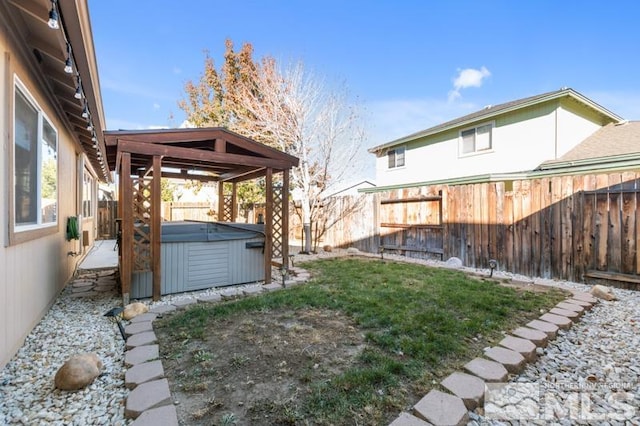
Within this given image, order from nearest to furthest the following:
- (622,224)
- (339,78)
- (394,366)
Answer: (394,366) < (622,224) < (339,78)

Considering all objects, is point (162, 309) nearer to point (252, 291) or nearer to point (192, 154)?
point (252, 291)

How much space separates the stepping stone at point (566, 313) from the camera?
3428mm

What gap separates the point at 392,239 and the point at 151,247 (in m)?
5.87

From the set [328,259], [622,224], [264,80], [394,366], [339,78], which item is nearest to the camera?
[394,366]

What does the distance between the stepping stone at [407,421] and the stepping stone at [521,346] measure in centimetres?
137

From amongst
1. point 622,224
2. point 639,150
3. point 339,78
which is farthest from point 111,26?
point 639,150

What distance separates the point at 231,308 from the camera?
3723mm

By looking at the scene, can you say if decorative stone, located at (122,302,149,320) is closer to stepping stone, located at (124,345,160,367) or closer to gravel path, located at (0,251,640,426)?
gravel path, located at (0,251,640,426)

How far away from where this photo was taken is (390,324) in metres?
3.20

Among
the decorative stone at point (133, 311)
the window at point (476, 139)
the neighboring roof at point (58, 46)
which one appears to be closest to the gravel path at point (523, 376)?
the decorative stone at point (133, 311)

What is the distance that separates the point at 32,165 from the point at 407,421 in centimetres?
412

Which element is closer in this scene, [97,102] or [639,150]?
[97,102]

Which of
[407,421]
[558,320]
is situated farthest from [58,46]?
[558,320]

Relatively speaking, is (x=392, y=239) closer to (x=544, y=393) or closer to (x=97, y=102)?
(x=544, y=393)
